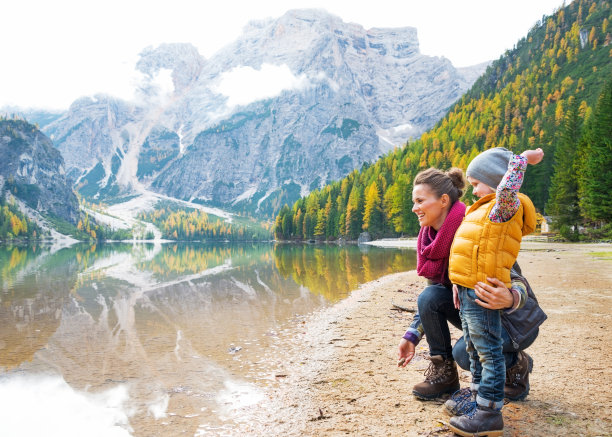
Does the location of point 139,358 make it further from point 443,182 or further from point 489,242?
point 489,242

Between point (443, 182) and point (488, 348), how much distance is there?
75.4 inches

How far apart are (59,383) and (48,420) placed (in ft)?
5.49

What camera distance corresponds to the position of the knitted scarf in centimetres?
436

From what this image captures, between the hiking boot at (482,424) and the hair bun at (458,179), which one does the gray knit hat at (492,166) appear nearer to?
the hair bun at (458,179)

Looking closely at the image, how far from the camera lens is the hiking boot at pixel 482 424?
3.64 m

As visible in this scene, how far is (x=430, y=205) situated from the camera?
447 centimetres

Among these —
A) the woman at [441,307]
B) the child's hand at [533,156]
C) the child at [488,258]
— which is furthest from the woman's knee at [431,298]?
the child's hand at [533,156]

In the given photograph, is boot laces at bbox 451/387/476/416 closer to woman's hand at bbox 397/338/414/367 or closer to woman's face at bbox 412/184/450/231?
woman's hand at bbox 397/338/414/367

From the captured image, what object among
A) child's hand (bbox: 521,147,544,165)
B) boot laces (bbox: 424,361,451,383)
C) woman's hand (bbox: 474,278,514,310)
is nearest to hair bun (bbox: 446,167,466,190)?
child's hand (bbox: 521,147,544,165)

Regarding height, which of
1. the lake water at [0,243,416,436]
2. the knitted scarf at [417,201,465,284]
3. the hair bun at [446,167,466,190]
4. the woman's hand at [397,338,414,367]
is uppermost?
the hair bun at [446,167,466,190]

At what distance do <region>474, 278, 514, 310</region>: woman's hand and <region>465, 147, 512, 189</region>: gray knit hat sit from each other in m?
1.09

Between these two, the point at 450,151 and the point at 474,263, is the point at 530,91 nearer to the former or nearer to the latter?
the point at 450,151

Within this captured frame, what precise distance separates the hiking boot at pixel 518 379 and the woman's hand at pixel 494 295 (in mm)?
1352

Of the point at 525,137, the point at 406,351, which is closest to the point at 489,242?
the point at 406,351
